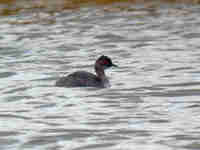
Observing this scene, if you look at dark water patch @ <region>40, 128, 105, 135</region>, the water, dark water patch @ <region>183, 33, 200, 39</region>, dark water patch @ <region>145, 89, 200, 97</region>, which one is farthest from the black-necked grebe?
dark water patch @ <region>183, 33, 200, 39</region>

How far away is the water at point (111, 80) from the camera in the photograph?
12.7 m

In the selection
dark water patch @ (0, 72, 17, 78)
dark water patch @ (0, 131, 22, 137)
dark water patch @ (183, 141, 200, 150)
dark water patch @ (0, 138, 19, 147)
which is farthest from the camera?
dark water patch @ (0, 72, 17, 78)

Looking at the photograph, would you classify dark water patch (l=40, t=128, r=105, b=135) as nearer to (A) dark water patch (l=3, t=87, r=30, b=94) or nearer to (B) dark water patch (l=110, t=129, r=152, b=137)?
(B) dark water patch (l=110, t=129, r=152, b=137)

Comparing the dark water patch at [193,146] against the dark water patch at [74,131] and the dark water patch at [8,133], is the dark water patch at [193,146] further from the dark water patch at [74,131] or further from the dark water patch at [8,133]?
the dark water patch at [8,133]

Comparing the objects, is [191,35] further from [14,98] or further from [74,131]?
[74,131]

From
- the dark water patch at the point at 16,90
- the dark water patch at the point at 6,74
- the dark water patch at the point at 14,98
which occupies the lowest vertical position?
the dark water patch at the point at 14,98

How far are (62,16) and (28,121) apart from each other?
19.0 m

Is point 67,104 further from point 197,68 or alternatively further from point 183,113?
point 197,68

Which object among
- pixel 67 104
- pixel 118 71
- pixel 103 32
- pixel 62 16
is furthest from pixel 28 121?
pixel 62 16

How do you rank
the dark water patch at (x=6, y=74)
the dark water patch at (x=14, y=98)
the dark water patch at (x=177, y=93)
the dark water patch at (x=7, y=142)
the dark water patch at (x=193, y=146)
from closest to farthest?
the dark water patch at (x=193, y=146), the dark water patch at (x=7, y=142), the dark water patch at (x=14, y=98), the dark water patch at (x=177, y=93), the dark water patch at (x=6, y=74)

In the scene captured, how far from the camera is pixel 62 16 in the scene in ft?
107

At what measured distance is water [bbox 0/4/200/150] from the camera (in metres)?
12.7

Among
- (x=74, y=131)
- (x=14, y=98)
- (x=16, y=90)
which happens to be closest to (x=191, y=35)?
(x=16, y=90)

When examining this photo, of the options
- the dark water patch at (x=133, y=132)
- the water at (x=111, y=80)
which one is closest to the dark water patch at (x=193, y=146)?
the water at (x=111, y=80)
